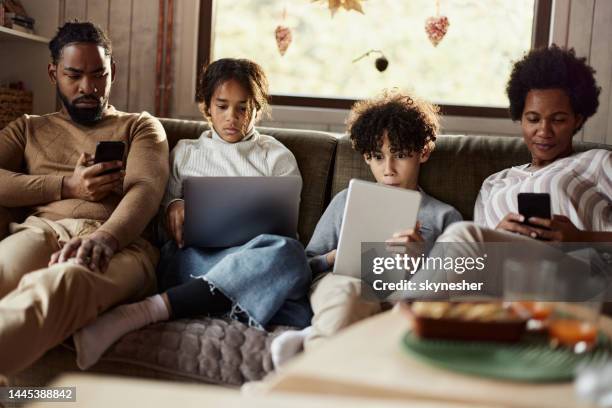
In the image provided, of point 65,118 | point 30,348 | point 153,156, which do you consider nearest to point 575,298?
point 30,348

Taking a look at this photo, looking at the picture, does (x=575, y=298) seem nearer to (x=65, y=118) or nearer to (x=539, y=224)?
(x=539, y=224)

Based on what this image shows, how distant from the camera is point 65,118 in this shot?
251 centimetres

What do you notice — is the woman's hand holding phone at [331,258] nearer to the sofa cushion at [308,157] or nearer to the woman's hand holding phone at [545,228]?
the sofa cushion at [308,157]

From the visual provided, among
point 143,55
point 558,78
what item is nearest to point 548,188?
point 558,78

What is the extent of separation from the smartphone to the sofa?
489 millimetres

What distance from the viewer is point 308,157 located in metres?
2.63

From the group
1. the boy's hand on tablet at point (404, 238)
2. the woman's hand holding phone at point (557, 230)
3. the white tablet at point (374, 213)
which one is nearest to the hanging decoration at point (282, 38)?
the white tablet at point (374, 213)

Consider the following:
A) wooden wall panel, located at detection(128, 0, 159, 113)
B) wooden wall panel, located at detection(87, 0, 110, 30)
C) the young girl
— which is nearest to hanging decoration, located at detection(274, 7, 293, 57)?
wooden wall panel, located at detection(128, 0, 159, 113)

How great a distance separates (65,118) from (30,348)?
1036mm

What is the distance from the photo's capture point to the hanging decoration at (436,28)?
10.5ft

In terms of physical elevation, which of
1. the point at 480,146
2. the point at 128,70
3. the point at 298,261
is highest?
the point at 128,70

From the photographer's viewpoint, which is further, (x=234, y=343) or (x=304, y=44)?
(x=304, y=44)

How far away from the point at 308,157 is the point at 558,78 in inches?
34.1

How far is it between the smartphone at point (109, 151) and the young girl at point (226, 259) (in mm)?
277
